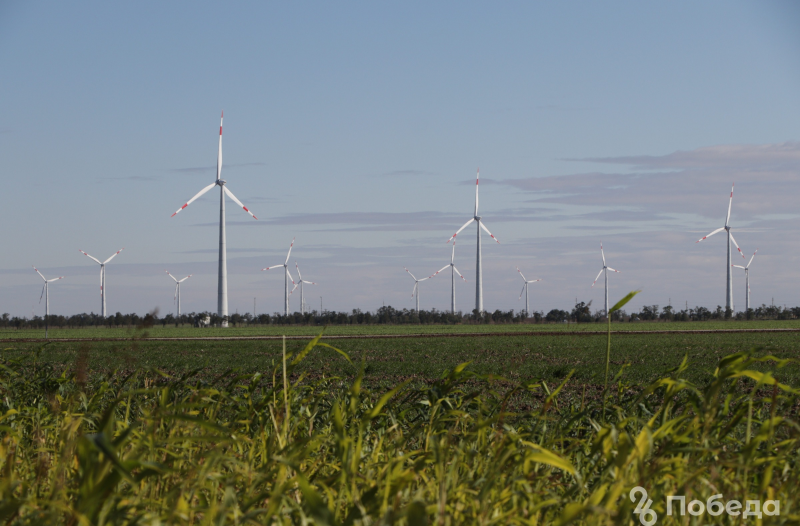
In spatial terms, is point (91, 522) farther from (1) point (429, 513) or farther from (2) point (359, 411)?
(2) point (359, 411)

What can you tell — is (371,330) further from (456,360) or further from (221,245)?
(456,360)

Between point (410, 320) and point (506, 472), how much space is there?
146 m

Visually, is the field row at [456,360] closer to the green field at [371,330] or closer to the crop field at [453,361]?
the crop field at [453,361]

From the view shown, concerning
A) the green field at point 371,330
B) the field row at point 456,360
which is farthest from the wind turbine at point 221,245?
the field row at point 456,360

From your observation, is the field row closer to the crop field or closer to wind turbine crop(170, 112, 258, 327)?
the crop field

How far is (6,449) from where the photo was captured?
548 centimetres

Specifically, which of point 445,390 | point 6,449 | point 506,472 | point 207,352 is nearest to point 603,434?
point 506,472
